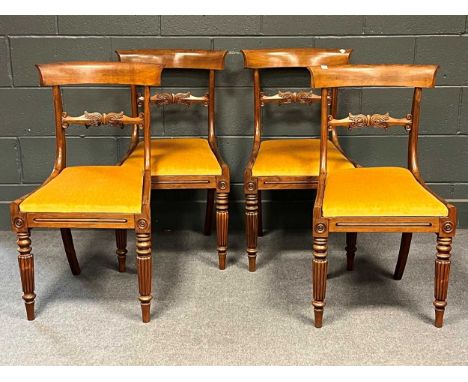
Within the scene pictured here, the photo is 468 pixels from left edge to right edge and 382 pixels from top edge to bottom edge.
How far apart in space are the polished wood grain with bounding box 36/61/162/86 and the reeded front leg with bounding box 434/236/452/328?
3.87ft

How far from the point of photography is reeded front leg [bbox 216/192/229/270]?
2.91 m

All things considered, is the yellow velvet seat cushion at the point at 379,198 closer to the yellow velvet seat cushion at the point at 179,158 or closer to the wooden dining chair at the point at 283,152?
the wooden dining chair at the point at 283,152

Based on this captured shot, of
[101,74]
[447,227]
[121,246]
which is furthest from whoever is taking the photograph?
[121,246]

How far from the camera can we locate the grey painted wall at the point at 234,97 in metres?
3.30

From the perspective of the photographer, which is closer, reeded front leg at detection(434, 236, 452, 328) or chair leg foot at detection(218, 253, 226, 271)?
reeded front leg at detection(434, 236, 452, 328)

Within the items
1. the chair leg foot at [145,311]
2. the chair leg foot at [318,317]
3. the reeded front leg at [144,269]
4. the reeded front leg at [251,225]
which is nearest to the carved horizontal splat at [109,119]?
the reeded front leg at [144,269]

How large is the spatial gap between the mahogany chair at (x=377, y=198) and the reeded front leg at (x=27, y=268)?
102cm

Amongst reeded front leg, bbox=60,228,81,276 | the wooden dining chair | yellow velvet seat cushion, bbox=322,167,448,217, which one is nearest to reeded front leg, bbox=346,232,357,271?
the wooden dining chair

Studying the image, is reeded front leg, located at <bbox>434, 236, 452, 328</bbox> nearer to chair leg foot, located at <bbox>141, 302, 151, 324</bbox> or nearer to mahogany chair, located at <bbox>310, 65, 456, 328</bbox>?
mahogany chair, located at <bbox>310, 65, 456, 328</bbox>

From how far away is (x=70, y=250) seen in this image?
2967 mm

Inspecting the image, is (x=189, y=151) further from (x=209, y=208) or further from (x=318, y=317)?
(x=318, y=317)

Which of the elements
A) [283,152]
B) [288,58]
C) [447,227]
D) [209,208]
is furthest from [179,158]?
[447,227]

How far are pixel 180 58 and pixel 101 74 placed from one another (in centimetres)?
58

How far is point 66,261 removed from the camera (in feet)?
10.4
